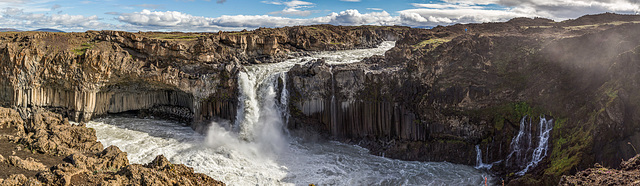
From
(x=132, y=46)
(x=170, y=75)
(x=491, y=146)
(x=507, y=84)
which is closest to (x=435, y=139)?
(x=491, y=146)

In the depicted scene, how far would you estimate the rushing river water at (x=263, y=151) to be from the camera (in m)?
28.5

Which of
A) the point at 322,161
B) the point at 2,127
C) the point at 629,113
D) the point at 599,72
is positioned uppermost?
the point at 599,72

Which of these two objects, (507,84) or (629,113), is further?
(507,84)

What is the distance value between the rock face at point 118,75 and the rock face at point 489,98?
8.40 metres

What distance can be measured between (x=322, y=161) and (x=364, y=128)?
5.74 metres

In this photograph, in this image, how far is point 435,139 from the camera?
3247 cm

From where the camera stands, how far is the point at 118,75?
39188mm

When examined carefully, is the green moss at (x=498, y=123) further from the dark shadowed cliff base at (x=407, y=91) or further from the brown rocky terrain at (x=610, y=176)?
the brown rocky terrain at (x=610, y=176)

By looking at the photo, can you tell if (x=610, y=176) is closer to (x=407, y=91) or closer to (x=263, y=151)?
(x=407, y=91)

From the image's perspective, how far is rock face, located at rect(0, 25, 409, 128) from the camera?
3794cm

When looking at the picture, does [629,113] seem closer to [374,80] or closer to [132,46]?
[374,80]

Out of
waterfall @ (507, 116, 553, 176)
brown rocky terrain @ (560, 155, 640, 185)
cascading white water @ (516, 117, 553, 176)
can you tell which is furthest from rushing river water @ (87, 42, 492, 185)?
brown rocky terrain @ (560, 155, 640, 185)

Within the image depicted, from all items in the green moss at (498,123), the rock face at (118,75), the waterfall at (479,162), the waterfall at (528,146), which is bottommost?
the waterfall at (479,162)

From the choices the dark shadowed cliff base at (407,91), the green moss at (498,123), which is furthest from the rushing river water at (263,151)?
the green moss at (498,123)
